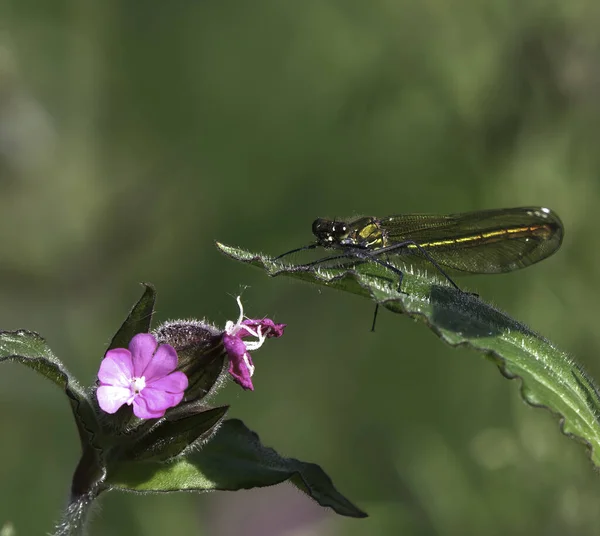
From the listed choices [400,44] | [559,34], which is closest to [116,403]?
[559,34]

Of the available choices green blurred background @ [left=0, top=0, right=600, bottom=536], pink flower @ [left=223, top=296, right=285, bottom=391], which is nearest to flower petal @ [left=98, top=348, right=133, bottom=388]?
pink flower @ [left=223, top=296, right=285, bottom=391]

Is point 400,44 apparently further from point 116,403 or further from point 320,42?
point 116,403

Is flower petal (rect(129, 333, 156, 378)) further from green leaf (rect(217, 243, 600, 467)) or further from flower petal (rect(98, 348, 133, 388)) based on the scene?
green leaf (rect(217, 243, 600, 467))

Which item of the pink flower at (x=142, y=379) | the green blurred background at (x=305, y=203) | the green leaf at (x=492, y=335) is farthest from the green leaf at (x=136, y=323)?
the green blurred background at (x=305, y=203)

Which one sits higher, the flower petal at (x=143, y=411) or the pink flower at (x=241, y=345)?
the pink flower at (x=241, y=345)

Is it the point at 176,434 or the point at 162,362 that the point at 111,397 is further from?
the point at 176,434

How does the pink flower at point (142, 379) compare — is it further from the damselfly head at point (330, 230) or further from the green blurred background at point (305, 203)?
the green blurred background at point (305, 203)
